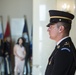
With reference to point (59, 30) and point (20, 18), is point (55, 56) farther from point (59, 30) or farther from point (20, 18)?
point (20, 18)

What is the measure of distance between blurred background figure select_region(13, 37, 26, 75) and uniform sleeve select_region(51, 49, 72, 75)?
3.43 meters

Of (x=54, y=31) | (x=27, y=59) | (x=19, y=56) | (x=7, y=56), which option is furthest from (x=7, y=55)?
(x=54, y=31)

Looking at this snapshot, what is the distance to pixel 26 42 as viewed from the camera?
16.6ft

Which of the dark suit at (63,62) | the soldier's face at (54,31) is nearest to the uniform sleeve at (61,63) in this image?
the dark suit at (63,62)

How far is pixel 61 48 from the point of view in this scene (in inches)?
A: 59.6

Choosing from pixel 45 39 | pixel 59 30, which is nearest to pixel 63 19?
pixel 59 30

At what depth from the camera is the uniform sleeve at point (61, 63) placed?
1.42 meters

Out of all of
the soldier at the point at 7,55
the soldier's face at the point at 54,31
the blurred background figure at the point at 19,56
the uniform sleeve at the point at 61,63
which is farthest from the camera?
the soldier at the point at 7,55

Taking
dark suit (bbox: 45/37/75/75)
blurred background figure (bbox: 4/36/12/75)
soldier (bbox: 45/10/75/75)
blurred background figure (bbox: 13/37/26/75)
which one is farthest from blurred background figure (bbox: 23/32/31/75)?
dark suit (bbox: 45/37/75/75)

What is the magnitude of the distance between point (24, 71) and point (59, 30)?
11.7 feet

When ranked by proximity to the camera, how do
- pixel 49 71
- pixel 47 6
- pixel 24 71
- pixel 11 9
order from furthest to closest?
pixel 11 9, pixel 24 71, pixel 47 6, pixel 49 71

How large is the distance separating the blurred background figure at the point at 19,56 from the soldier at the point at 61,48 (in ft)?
10.6

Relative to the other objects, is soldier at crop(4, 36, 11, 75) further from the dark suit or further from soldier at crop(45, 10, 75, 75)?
the dark suit

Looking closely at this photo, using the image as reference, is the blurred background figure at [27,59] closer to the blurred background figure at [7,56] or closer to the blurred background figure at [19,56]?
the blurred background figure at [19,56]
